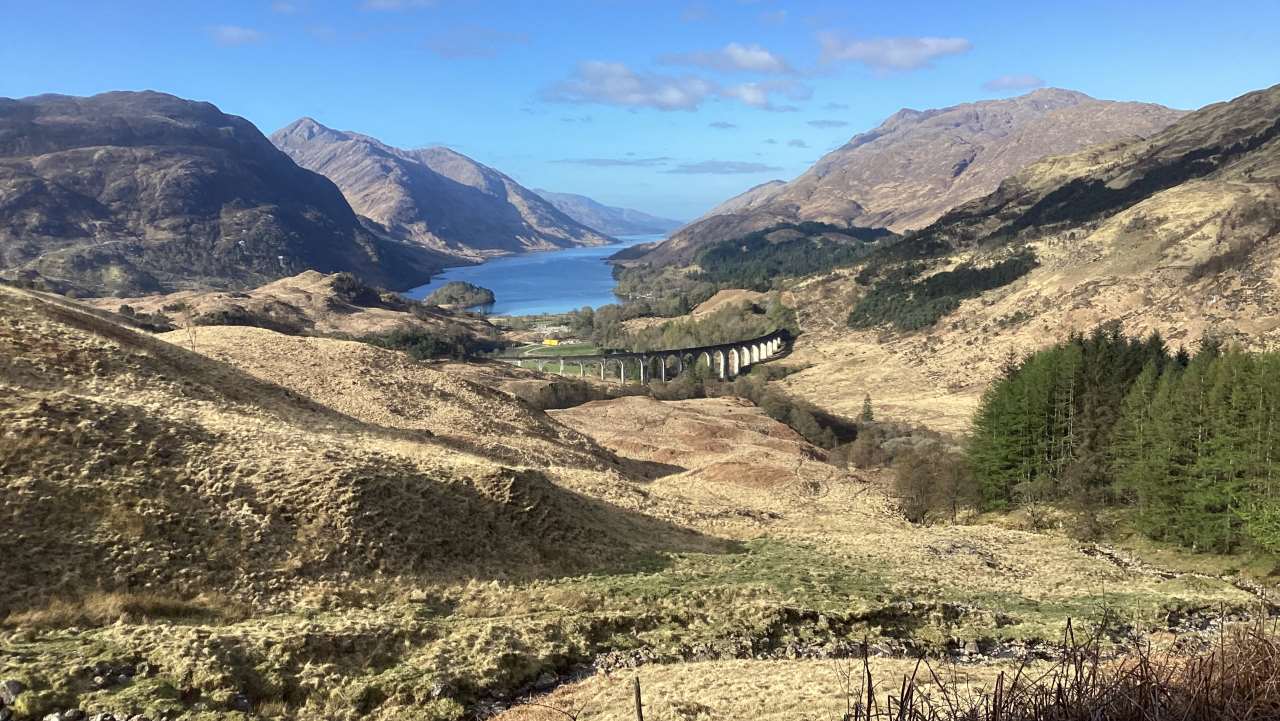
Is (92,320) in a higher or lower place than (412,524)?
higher

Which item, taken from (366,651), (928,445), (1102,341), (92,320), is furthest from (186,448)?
(928,445)

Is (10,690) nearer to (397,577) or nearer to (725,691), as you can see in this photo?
(397,577)

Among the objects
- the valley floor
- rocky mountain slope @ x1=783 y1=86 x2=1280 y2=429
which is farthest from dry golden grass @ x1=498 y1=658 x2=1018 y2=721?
rocky mountain slope @ x1=783 y1=86 x2=1280 y2=429

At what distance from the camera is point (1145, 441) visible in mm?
47344

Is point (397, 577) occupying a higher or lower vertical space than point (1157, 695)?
lower

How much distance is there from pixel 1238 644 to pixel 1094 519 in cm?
4819

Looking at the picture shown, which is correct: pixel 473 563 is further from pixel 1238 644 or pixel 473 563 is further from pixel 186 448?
pixel 1238 644

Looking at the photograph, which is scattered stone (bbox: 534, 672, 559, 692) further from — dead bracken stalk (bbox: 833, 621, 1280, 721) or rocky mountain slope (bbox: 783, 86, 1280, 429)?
rocky mountain slope (bbox: 783, 86, 1280, 429)

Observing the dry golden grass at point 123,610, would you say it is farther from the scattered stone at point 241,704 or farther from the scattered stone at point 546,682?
the scattered stone at point 546,682

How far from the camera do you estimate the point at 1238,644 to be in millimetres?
7289

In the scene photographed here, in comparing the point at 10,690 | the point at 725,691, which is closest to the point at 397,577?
the point at 10,690

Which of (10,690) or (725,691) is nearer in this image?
(10,690)

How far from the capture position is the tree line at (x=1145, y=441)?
40.0 metres

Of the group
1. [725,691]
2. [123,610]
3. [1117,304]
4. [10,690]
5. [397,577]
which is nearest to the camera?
[10,690]
